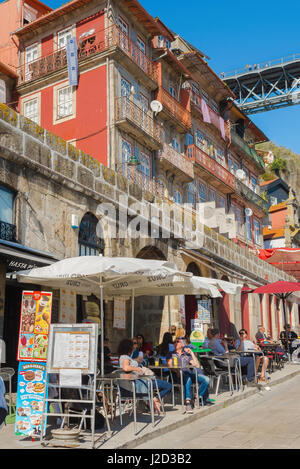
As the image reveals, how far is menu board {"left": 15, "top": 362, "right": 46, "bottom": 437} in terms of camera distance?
6.46 meters

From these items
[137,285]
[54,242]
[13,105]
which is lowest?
[137,285]

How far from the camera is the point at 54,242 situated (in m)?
10.9

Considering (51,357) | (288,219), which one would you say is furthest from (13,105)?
(288,219)

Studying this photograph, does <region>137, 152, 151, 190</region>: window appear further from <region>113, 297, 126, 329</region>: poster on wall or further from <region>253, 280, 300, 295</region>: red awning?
<region>113, 297, 126, 329</region>: poster on wall

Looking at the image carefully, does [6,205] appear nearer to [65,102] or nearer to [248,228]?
[65,102]

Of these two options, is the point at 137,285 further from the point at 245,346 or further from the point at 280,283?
the point at 280,283

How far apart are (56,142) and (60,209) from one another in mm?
1494

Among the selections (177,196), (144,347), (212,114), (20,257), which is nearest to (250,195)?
(212,114)

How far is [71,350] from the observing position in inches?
251

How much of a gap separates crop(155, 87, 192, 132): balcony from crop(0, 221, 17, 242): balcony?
1519 centimetres

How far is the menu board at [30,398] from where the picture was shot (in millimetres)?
6461

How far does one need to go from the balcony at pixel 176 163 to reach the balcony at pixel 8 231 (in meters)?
13.9

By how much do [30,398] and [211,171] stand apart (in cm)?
2334

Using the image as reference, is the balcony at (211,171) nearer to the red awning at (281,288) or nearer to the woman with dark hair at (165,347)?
the red awning at (281,288)
